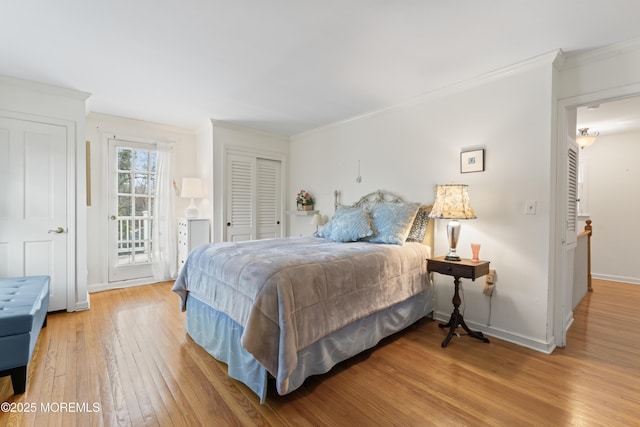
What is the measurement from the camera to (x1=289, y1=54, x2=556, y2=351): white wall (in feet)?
8.16

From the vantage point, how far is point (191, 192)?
4.42 metres

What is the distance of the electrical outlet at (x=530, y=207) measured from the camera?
2.52 meters

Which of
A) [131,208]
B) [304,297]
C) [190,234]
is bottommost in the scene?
[304,297]

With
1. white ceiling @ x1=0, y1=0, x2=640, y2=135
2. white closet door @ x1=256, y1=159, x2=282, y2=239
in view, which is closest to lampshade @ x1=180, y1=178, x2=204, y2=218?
white closet door @ x1=256, y1=159, x2=282, y2=239

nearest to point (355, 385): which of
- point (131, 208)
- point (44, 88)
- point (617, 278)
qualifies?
point (131, 208)

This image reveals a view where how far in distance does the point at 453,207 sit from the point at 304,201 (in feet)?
8.42

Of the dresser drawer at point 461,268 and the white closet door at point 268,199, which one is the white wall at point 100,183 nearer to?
the white closet door at point 268,199

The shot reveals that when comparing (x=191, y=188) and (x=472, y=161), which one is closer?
(x=472, y=161)

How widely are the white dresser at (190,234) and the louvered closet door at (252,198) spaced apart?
330 millimetres

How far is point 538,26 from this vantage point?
2.05 m

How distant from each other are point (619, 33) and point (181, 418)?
3837mm

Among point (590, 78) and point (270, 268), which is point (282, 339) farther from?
point (590, 78)

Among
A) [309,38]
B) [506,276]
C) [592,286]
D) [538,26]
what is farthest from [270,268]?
[592,286]

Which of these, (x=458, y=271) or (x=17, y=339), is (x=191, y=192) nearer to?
(x=17, y=339)
